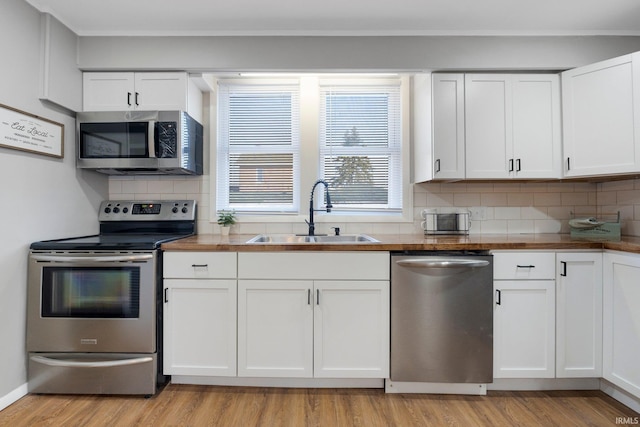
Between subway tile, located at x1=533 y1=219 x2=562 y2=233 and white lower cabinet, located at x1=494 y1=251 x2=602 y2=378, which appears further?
subway tile, located at x1=533 y1=219 x2=562 y2=233

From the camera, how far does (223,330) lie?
6.63 feet

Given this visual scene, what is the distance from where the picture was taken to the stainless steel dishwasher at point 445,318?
1.96 metres

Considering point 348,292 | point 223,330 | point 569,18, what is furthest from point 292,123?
point 569,18

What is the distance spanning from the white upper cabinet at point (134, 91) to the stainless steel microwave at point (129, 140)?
97 mm

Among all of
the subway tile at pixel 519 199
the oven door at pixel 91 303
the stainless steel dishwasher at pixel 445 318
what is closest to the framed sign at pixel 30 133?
the oven door at pixel 91 303

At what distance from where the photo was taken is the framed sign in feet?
6.06

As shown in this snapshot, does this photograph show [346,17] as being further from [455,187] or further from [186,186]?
[186,186]

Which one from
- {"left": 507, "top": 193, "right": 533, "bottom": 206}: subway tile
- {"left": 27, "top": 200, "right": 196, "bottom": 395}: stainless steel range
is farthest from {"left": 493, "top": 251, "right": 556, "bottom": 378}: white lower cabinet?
{"left": 27, "top": 200, "right": 196, "bottom": 395}: stainless steel range

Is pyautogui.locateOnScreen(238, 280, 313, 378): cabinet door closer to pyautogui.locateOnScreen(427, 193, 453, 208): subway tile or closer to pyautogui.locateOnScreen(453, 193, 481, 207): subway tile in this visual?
pyautogui.locateOnScreen(427, 193, 453, 208): subway tile

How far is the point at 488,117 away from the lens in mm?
2316

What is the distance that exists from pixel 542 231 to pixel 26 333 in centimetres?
366

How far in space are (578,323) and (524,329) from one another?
1.08 feet

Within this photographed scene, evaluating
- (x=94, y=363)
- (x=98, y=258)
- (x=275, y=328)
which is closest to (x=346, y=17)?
(x=275, y=328)

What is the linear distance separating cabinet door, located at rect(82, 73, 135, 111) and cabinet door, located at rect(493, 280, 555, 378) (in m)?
2.76
